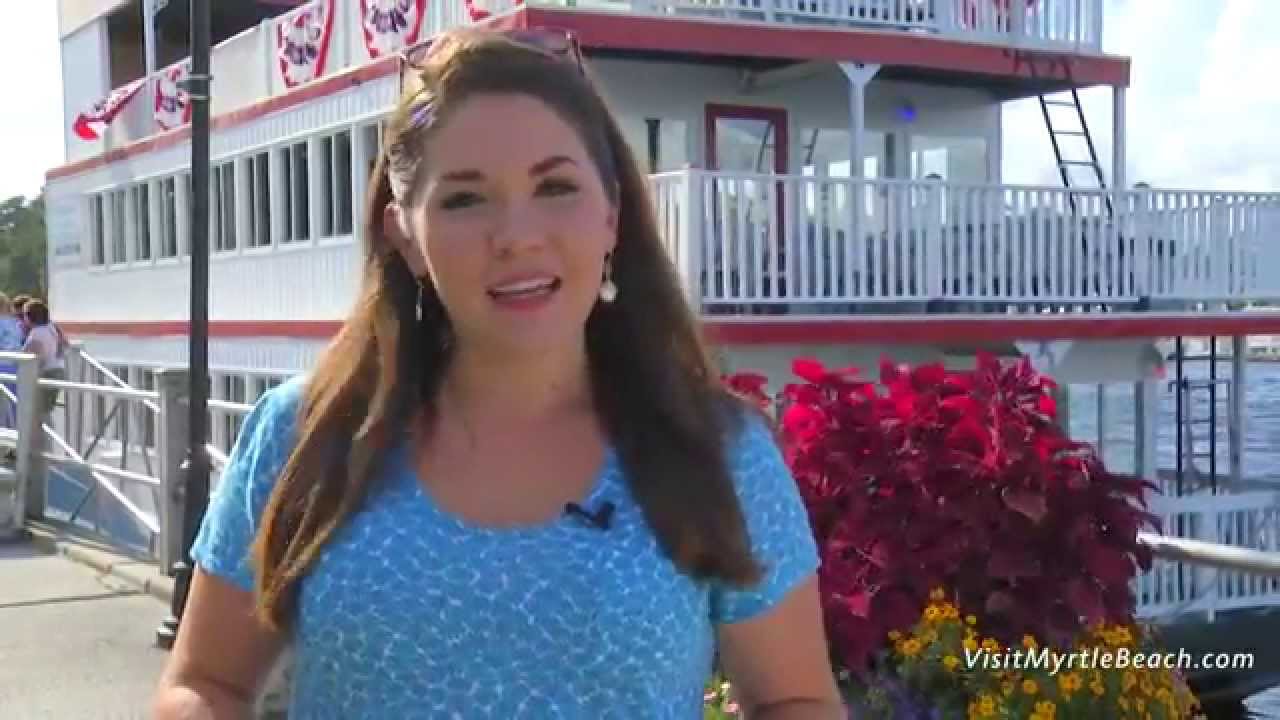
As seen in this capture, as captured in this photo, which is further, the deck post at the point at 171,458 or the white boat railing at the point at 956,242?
the white boat railing at the point at 956,242

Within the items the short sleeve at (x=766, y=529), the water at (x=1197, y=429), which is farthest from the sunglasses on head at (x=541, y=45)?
the water at (x=1197, y=429)

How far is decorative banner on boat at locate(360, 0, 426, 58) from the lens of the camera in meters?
12.9

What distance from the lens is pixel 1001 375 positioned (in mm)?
3965

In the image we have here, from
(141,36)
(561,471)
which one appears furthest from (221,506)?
(141,36)

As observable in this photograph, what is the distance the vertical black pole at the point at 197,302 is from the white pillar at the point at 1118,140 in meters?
9.40

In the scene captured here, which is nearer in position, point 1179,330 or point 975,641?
point 975,641

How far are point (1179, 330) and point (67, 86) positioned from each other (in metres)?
15.7

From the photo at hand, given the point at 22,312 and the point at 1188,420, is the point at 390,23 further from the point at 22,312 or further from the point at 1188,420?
the point at 1188,420

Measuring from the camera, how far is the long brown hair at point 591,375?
178 cm

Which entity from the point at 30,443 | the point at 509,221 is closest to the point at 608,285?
the point at 509,221

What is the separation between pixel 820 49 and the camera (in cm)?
1270

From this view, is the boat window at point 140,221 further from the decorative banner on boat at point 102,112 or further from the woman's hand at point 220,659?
the woman's hand at point 220,659

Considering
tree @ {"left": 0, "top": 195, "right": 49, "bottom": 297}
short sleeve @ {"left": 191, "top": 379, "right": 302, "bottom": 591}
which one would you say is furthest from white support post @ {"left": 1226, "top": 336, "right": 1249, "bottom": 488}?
tree @ {"left": 0, "top": 195, "right": 49, "bottom": 297}

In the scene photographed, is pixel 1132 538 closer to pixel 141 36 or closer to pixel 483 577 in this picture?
pixel 483 577
